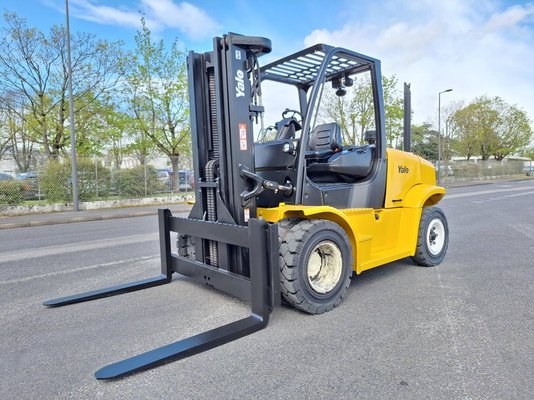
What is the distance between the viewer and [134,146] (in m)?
24.1

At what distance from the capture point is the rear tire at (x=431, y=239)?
5.50 metres

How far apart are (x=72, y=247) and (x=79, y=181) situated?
1006cm

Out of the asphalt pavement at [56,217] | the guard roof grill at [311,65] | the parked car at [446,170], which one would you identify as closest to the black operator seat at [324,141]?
the guard roof grill at [311,65]

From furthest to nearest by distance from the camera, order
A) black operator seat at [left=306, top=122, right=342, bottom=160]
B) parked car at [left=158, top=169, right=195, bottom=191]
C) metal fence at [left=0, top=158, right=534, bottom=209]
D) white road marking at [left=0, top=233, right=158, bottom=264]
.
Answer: parked car at [left=158, top=169, right=195, bottom=191], metal fence at [left=0, top=158, right=534, bottom=209], white road marking at [left=0, top=233, right=158, bottom=264], black operator seat at [left=306, top=122, right=342, bottom=160]

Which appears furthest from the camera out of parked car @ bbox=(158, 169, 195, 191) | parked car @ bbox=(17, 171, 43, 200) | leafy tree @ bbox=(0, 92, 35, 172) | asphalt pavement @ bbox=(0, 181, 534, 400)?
leafy tree @ bbox=(0, 92, 35, 172)

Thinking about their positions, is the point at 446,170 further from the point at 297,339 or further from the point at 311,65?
the point at 297,339

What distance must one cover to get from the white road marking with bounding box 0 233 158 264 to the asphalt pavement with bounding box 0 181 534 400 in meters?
1.28

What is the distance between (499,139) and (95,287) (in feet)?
190

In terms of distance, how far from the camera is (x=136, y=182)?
18578 millimetres

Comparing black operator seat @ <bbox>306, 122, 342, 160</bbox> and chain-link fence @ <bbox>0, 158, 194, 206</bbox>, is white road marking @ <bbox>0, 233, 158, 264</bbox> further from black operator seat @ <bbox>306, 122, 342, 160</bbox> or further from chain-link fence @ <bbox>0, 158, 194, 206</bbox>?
chain-link fence @ <bbox>0, 158, 194, 206</bbox>

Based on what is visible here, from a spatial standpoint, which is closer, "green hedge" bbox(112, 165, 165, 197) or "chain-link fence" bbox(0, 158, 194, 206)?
"chain-link fence" bbox(0, 158, 194, 206)

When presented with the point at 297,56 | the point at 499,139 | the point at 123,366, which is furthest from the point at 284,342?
the point at 499,139

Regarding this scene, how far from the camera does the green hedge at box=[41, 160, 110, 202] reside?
15859 millimetres

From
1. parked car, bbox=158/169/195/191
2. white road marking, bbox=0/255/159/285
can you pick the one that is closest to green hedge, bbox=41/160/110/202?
parked car, bbox=158/169/195/191
